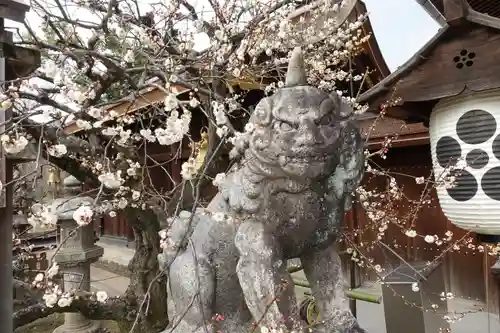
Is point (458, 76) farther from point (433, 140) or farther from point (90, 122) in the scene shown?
point (90, 122)

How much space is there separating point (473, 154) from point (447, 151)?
0.57 ft

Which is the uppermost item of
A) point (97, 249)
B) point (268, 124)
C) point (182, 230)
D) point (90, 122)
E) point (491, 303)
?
point (90, 122)

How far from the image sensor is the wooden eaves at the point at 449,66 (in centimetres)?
249

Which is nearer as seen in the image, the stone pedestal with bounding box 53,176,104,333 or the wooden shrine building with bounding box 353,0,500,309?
the wooden shrine building with bounding box 353,0,500,309

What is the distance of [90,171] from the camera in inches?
152

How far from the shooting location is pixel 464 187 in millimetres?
2641

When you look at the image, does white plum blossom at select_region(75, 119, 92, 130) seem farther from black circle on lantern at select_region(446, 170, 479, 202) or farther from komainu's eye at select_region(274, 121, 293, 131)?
black circle on lantern at select_region(446, 170, 479, 202)

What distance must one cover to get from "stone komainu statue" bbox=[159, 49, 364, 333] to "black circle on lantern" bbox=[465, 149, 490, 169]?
3.52 ft

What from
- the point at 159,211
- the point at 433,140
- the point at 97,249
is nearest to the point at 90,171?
the point at 159,211

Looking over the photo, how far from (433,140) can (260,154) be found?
1.57m

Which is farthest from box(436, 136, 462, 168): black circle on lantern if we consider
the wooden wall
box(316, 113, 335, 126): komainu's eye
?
the wooden wall

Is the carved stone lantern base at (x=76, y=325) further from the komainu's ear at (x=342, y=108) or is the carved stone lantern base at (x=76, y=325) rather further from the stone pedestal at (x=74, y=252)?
the komainu's ear at (x=342, y=108)

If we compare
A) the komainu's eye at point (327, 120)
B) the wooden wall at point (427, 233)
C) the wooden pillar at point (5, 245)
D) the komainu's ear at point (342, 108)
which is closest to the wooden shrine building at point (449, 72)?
the komainu's ear at point (342, 108)

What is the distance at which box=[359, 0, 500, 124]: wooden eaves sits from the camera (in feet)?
8.16
